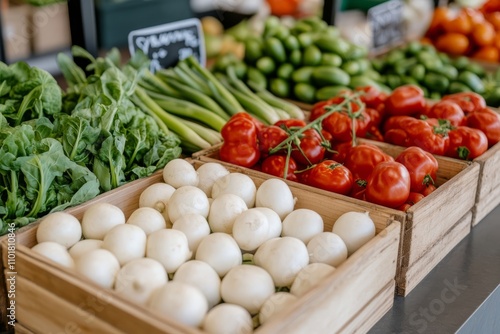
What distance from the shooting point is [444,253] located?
1832 millimetres

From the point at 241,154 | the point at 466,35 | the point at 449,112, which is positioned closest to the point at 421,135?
the point at 449,112

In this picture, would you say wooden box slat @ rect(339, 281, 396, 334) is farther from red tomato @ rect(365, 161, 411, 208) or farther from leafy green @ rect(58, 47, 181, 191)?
leafy green @ rect(58, 47, 181, 191)

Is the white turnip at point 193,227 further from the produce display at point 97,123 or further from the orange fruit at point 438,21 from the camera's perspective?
the orange fruit at point 438,21

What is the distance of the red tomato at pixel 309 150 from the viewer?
6.31 feet

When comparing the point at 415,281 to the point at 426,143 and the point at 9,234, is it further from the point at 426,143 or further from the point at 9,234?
the point at 9,234

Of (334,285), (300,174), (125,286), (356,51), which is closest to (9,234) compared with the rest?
(125,286)

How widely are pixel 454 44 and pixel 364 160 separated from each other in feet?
6.96

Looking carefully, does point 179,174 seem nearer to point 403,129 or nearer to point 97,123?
point 97,123

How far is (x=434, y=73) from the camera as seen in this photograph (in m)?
3.16

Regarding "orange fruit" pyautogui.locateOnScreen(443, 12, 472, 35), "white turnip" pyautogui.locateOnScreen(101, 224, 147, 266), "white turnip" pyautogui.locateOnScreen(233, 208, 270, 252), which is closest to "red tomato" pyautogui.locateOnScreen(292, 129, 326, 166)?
"white turnip" pyautogui.locateOnScreen(233, 208, 270, 252)

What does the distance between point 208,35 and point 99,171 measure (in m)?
3.36

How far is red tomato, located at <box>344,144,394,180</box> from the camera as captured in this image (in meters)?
1.82

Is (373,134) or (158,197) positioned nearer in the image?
(158,197)

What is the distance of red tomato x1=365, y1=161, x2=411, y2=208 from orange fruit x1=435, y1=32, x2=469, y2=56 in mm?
2225
